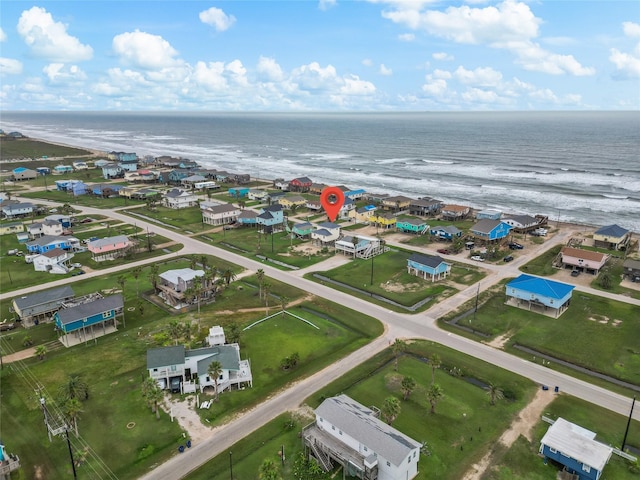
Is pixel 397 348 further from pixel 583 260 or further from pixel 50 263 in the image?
pixel 50 263

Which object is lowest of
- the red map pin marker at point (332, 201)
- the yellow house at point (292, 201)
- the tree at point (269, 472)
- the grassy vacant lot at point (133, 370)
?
the grassy vacant lot at point (133, 370)

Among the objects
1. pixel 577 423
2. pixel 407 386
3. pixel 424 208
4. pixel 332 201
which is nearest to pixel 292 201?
pixel 332 201

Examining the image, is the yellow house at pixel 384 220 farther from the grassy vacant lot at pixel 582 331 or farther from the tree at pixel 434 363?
the tree at pixel 434 363

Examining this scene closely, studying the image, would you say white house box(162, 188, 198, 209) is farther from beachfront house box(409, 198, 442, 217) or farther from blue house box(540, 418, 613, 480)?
blue house box(540, 418, 613, 480)

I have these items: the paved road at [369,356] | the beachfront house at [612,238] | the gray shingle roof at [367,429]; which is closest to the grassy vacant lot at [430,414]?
the paved road at [369,356]

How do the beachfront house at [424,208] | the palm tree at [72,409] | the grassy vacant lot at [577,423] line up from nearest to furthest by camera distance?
the grassy vacant lot at [577,423]
the palm tree at [72,409]
the beachfront house at [424,208]

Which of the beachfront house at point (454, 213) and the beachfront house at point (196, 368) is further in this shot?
the beachfront house at point (454, 213)

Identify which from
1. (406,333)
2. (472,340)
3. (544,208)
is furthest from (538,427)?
(544,208)
